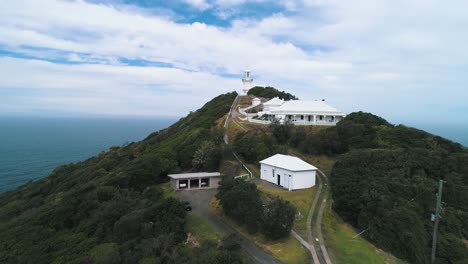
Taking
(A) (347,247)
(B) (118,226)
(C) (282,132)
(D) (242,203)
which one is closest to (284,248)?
(A) (347,247)

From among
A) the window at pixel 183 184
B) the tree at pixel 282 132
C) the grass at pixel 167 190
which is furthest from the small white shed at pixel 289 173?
the grass at pixel 167 190

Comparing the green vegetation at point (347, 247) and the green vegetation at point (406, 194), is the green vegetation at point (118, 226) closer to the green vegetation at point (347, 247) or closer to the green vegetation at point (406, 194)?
the green vegetation at point (347, 247)

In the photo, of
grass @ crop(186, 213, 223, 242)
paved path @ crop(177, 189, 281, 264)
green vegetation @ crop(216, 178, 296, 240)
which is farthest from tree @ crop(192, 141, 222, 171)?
grass @ crop(186, 213, 223, 242)

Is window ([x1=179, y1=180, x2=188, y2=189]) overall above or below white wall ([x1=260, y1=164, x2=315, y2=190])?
below

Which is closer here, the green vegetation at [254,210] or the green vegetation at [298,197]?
the green vegetation at [254,210]

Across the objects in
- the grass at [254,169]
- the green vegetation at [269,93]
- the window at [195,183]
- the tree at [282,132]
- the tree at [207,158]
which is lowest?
the window at [195,183]

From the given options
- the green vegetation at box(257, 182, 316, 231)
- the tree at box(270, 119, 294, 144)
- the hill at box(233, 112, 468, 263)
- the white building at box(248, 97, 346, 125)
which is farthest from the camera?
the white building at box(248, 97, 346, 125)

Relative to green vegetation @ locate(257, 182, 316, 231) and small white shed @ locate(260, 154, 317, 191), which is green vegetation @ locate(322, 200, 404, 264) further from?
small white shed @ locate(260, 154, 317, 191)
